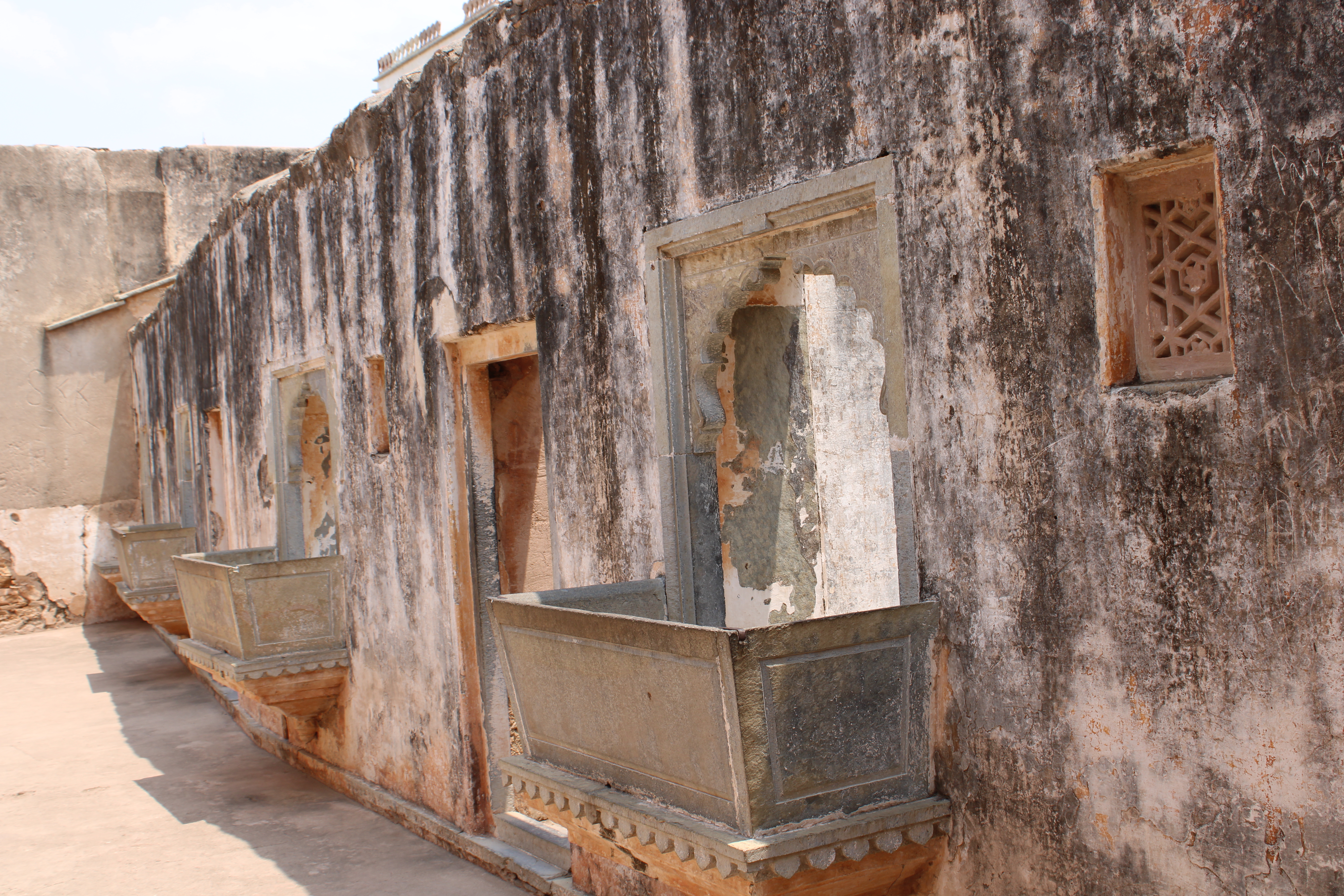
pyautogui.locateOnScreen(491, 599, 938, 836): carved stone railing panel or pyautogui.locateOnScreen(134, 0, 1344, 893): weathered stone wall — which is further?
pyautogui.locateOnScreen(491, 599, 938, 836): carved stone railing panel

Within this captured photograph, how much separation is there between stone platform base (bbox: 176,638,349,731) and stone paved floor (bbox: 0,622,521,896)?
590 millimetres

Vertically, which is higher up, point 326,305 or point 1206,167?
point 326,305

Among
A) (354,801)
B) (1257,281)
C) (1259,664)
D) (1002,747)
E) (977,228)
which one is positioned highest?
(977,228)

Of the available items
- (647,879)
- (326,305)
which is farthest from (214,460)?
(647,879)

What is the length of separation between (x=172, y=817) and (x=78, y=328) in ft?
33.1

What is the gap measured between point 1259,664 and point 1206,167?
3.29ft

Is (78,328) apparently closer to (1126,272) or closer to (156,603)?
(156,603)

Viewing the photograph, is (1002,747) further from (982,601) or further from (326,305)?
(326,305)

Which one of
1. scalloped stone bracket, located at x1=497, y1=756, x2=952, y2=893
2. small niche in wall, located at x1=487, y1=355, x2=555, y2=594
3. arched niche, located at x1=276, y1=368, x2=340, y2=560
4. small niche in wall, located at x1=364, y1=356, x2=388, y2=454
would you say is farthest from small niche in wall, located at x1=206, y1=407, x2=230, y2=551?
scalloped stone bracket, located at x1=497, y1=756, x2=952, y2=893

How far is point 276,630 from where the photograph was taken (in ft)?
22.5

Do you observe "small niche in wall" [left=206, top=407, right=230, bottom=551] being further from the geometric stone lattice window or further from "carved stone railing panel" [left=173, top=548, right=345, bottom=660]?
the geometric stone lattice window

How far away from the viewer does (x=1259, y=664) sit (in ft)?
7.64

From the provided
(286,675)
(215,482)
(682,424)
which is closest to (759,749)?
(682,424)

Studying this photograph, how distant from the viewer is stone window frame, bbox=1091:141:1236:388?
2504mm
